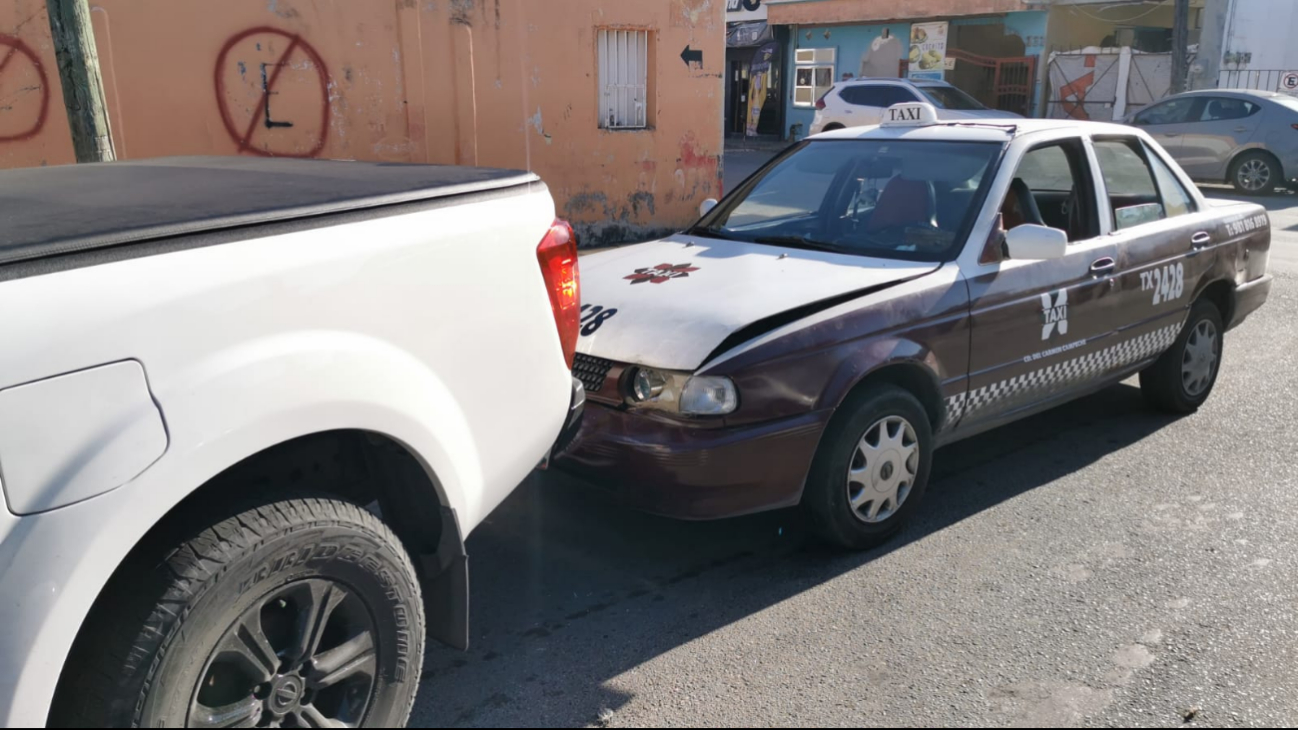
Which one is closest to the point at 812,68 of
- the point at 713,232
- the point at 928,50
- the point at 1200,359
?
the point at 928,50

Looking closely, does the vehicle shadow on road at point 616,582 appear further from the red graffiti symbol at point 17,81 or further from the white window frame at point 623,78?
the white window frame at point 623,78

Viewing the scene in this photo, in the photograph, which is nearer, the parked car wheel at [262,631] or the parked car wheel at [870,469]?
the parked car wheel at [262,631]

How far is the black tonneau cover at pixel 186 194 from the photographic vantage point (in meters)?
2.14

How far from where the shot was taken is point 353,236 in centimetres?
246

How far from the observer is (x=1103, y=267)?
5.00 m

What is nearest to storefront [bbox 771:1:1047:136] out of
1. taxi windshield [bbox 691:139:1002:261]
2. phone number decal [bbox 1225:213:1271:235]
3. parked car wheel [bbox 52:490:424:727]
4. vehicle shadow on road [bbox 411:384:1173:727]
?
phone number decal [bbox 1225:213:1271:235]

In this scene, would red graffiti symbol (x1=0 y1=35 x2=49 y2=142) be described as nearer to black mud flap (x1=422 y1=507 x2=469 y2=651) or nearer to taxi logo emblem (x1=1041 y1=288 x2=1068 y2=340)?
black mud flap (x1=422 y1=507 x2=469 y2=651)

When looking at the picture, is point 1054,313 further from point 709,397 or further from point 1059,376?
point 709,397

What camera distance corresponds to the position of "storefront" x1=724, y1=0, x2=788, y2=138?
28.8m

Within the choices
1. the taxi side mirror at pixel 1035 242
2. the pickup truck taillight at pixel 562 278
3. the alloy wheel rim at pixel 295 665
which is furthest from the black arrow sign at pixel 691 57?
the alloy wheel rim at pixel 295 665

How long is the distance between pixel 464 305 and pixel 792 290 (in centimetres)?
174

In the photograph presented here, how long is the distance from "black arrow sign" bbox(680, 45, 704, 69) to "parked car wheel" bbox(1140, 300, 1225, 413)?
7.27 meters

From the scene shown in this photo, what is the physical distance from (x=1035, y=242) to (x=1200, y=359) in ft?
7.00

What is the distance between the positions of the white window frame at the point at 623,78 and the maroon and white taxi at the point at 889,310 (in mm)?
6327
